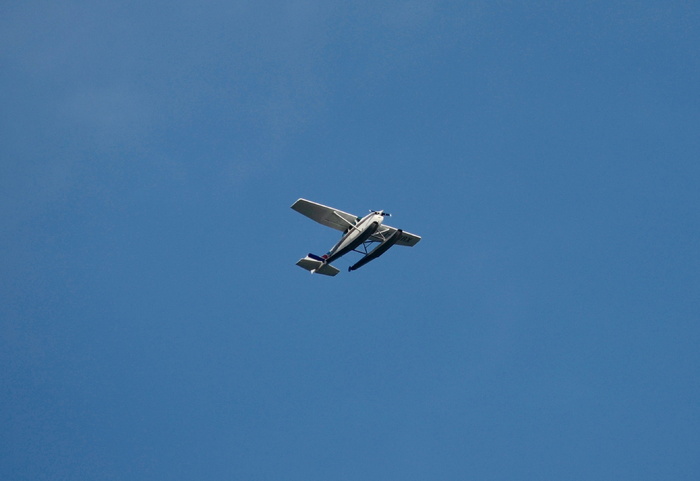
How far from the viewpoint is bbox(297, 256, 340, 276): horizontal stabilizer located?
5903cm

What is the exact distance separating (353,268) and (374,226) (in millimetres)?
4109

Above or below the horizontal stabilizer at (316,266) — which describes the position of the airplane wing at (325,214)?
above

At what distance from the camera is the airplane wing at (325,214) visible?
A: 5681cm

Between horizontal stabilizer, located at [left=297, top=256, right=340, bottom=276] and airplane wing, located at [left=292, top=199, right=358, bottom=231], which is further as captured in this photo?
horizontal stabilizer, located at [left=297, top=256, right=340, bottom=276]

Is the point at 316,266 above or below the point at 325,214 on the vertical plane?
below

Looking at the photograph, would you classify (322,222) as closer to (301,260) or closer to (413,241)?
(301,260)

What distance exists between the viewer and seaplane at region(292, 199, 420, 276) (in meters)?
55.1

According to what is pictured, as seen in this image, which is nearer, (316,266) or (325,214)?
(325,214)

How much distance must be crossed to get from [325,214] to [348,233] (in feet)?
6.26

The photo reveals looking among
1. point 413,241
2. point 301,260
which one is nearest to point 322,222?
point 301,260

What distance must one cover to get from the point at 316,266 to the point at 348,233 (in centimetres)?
383

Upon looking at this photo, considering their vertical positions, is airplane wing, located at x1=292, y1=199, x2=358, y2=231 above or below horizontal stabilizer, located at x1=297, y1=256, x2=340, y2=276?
above

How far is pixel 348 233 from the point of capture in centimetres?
5694

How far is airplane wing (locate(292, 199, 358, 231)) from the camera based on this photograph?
5681 centimetres
